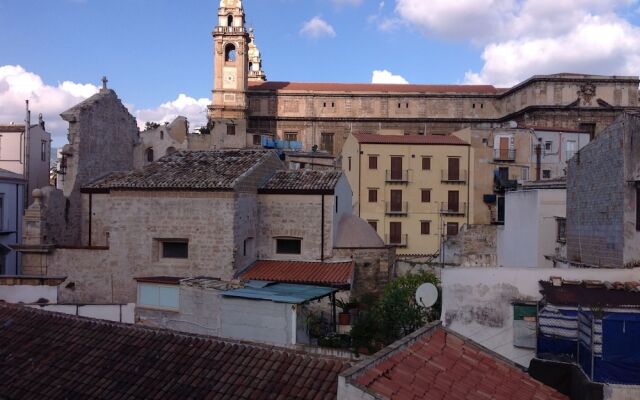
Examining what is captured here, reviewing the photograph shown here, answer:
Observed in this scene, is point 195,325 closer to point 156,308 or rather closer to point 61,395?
point 156,308

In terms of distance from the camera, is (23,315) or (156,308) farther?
(156,308)

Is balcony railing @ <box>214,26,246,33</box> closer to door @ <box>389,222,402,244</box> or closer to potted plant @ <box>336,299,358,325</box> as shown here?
door @ <box>389,222,402,244</box>

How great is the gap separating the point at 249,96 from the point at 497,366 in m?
64.0

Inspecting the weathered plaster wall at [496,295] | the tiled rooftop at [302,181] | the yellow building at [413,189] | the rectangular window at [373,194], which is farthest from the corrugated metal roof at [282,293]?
the yellow building at [413,189]

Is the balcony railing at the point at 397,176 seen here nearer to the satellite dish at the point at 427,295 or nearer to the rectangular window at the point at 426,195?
the rectangular window at the point at 426,195

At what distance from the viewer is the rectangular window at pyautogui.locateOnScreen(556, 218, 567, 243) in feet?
70.5

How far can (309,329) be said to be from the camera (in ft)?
52.6

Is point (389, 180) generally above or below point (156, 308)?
above

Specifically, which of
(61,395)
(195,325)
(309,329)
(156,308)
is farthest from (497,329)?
(156,308)

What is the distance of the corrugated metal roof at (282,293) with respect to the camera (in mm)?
15227

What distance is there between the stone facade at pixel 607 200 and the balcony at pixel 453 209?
27197 millimetres

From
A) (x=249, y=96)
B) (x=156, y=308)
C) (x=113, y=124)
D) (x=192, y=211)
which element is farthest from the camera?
(x=249, y=96)

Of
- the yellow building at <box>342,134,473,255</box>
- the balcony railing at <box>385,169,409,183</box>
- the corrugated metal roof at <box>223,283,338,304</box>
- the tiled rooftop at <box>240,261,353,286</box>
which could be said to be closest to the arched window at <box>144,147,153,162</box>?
the yellow building at <box>342,134,473,255</box>

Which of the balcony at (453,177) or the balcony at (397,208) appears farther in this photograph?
the balcony at (397,208)
